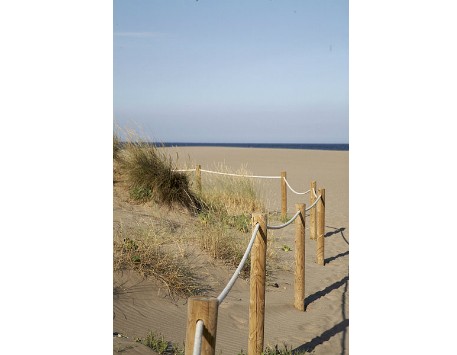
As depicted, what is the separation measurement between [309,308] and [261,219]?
197cm

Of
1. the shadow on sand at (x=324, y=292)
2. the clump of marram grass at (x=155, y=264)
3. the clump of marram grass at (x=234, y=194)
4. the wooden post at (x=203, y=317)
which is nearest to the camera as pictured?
the wooden post at (x=203, y=317)

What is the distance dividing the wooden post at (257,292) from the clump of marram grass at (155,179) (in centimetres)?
397

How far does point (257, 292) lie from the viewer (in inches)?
157

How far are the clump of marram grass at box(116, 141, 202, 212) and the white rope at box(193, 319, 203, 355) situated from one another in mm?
5735

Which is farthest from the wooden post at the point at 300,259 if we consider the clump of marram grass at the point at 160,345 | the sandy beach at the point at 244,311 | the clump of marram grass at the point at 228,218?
the clump of marram grass at the point at 160,345

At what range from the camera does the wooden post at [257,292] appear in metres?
3.91

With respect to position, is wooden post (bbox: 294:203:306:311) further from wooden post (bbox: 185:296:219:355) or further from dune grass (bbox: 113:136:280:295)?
wooden post (bbox: 185:296:219:355)

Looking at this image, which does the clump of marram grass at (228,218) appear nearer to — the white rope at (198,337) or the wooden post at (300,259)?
the wooden post at (300,259)

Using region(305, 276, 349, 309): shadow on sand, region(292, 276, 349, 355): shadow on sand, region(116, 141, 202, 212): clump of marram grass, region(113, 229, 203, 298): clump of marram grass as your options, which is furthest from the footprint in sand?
region(116, 141, 202, 212): clump of marram grass

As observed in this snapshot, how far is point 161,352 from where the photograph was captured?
4.11m

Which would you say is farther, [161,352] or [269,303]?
[269,303]

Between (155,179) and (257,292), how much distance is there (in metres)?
4.41
